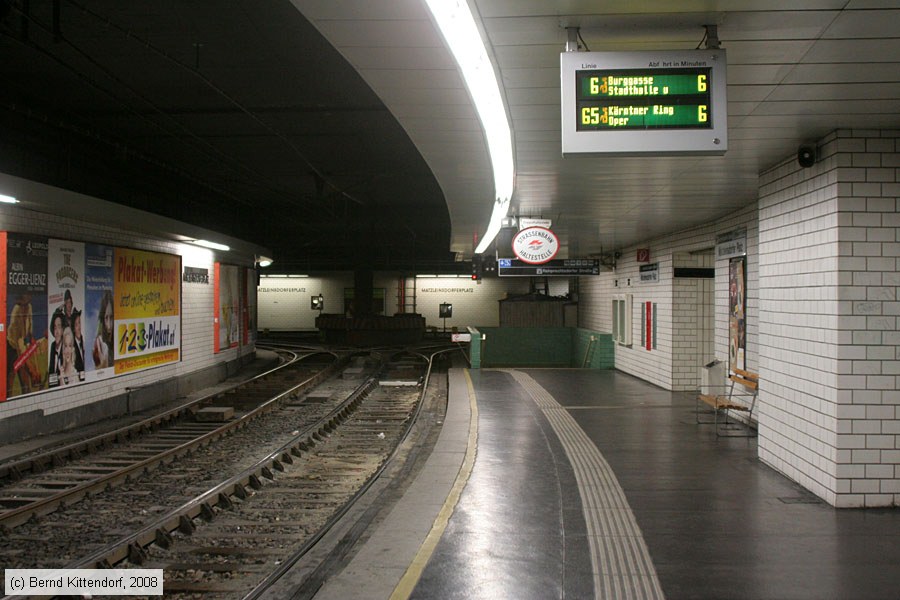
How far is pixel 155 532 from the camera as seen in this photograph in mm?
5258

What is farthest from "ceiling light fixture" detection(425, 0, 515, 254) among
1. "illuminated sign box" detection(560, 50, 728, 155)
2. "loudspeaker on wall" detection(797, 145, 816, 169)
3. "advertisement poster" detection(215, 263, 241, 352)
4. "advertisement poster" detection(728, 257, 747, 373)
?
"advertisement poster" detection(215, 263, 241, 352)

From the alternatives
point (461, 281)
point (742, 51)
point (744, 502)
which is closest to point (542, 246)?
point (744, 502)

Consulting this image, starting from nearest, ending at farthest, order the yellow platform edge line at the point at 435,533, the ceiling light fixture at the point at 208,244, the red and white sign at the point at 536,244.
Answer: the yellow platform edge line at the point at 435,533, the red and white sign at the point at 536,244, the ceiling light fixture at the point at 208,244

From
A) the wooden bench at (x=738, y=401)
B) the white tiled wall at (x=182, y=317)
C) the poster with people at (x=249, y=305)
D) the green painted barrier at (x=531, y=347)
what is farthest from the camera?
the green painted barrier at (x=531, y=347)

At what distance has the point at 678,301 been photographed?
13070 mm

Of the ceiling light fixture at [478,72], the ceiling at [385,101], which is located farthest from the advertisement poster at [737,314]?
the ceiling light fixture at [478,72]

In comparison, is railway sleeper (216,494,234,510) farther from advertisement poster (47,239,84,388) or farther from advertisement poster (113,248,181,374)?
advertisement poster (113,248,181,374)

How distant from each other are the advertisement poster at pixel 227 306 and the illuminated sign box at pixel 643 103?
46.1 ft

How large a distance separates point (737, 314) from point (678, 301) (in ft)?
11.2

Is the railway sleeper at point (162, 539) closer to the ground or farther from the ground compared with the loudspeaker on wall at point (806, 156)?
closer to the ground

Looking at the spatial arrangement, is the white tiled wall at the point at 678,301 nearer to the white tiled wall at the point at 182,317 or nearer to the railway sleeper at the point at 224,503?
the railway sleeper at the point at 224,503

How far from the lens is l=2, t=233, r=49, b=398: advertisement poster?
864 centimetres

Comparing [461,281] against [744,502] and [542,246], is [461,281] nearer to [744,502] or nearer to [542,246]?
[542,246]

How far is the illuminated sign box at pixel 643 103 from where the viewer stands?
3732 millimetres
